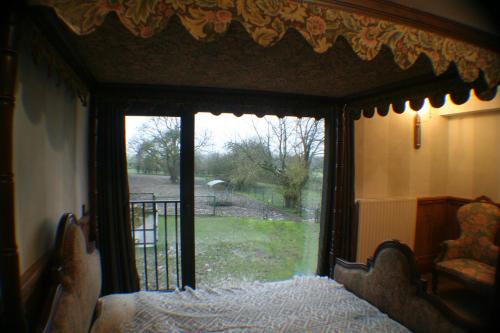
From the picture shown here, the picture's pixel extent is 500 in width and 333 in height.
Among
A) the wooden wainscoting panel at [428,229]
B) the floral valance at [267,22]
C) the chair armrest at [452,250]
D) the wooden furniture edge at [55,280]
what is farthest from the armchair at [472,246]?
A: the wooden furniture edge at [55,280]

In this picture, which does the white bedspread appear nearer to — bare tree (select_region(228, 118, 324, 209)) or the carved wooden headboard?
the carved wooden headboard

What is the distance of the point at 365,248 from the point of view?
3092 millimetres

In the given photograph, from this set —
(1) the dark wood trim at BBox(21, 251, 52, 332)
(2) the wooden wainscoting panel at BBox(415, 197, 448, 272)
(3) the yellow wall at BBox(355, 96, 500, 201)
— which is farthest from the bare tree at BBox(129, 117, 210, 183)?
(2) the wooden wainscoting panel at BBox(415, 197, 448, 272)

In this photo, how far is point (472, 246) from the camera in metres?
2.85

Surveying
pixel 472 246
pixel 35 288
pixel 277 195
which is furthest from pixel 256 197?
pixel 472 246

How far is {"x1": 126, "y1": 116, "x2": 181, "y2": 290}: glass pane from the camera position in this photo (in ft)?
8.16

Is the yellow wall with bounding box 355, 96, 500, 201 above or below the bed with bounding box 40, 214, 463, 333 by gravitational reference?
above

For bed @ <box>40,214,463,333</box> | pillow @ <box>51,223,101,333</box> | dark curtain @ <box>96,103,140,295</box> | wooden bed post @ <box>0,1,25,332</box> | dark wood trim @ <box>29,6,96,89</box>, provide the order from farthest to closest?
dark curtain @ <box>96,103,140,295</box> → bed @ <box>40,214,463,333</box> → pillow @ <box>51,223,101,333</box> → dark wood trim @ <box>29,6,96,89</box> → wooden bed post @ <box>0,1,25,332</box>

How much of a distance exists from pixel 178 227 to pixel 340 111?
210cm

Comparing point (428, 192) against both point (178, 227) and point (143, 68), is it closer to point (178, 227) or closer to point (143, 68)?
point (178, 227)

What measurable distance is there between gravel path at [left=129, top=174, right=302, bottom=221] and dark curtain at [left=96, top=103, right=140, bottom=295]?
0.21 m

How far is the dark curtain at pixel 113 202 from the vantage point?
7.45 ft

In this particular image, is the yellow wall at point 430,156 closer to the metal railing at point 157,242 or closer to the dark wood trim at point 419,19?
the dark wood trim at point 419,19

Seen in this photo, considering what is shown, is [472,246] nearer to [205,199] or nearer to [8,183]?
[205,199]
